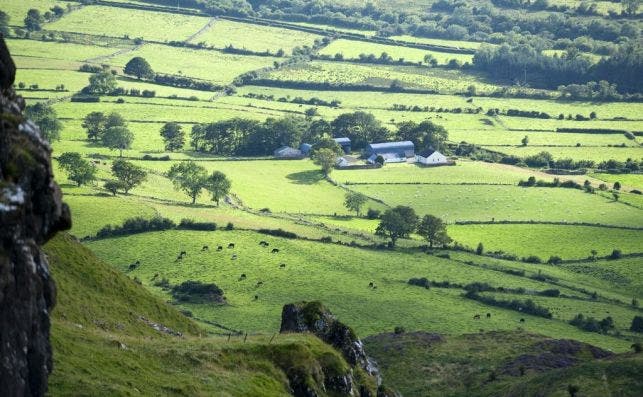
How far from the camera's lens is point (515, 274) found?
145m

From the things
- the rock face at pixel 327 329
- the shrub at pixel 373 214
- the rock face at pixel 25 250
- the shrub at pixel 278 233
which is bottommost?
the shrub at pixel 373 214

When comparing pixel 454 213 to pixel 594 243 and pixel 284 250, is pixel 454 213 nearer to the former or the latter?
pixel 594 243

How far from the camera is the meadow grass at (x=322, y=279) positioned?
121 meters

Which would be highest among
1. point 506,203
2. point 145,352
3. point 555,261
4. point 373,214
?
point 145,352

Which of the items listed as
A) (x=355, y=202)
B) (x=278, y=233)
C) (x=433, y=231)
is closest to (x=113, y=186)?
(x=278, y=233)

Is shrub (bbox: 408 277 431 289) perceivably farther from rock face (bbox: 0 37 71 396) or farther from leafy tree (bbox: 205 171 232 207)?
rock face (bbox: 0 37 71 396)

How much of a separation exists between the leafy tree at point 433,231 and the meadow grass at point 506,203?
51.6 ft

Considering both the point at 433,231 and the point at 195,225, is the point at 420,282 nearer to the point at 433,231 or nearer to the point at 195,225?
the point at 433,231

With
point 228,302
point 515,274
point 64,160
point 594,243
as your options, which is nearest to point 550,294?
point 515,274

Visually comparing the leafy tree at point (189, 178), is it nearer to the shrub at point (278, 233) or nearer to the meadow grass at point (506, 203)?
the shrub at point (278, 233)

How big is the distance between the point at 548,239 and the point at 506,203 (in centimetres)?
1938

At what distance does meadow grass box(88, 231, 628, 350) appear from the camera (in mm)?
120562

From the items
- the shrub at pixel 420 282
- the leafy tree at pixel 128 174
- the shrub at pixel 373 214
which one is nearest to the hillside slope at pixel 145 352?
the shrub at pixel 420 282

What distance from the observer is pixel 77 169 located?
552 ft
